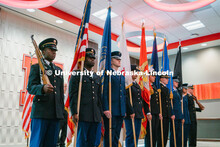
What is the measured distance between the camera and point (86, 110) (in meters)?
2.70

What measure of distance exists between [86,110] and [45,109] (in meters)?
0.53

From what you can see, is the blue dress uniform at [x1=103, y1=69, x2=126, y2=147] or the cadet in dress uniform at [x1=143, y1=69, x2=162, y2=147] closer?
the blue dress uniform at [x1=103, y1=69, x2=126, y2=147]

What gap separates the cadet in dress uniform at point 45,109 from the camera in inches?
89.8

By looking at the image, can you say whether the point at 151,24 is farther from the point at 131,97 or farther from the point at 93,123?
the point at 93,123

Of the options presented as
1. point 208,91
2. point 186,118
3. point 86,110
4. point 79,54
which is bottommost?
point 186,118

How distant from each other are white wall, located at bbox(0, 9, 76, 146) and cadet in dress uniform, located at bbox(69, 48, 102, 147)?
440 centimetres

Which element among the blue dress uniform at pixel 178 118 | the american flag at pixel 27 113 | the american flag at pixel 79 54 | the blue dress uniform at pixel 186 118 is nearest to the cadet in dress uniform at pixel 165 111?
the blue dress uniform at pixel 178 118

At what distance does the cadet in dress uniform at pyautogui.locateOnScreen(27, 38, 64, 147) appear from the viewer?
228 cm

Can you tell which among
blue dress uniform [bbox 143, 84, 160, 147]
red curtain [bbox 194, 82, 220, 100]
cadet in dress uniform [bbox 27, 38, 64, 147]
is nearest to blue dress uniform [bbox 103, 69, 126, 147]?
cadet in dress uniform [bbox 27, 38, 64, 147]

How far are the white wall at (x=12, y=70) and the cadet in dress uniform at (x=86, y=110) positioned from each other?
4.40 m

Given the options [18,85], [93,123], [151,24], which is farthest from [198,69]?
[93,123]

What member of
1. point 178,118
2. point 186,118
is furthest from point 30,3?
point 186,118

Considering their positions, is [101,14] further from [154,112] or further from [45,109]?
[45,109]

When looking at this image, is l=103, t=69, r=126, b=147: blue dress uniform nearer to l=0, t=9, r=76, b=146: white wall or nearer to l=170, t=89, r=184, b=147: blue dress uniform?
l=170, t=89, r=184, b=147: blue dress uniform
